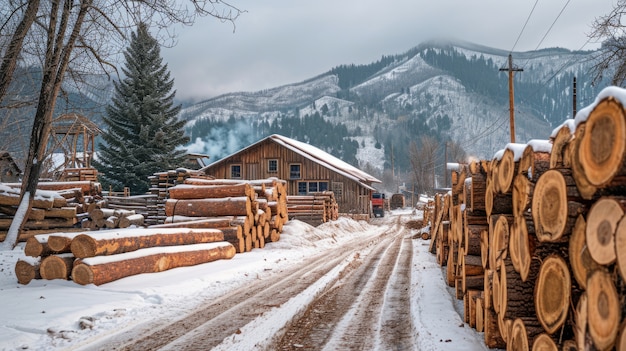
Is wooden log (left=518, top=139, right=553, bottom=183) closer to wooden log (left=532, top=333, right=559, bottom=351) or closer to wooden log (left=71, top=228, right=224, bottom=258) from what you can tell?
wooden log (left=532, top=333, right=559, bottom=351)

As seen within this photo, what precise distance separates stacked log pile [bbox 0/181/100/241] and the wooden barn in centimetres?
1919

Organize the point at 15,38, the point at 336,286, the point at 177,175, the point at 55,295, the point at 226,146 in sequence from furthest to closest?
1. the point at 226,146
2. the point at 177,175
3. the point at 336,286
4. the point at 15,38
5. the point at 55,295

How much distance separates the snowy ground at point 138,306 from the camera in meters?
5.42

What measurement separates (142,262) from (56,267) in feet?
5.16

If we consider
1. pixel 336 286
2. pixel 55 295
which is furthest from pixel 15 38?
pixel 336 286

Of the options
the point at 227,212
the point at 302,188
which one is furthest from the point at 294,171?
the point at 227,212

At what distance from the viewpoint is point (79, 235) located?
8352mm

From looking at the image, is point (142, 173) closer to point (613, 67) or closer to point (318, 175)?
point (318, 175)

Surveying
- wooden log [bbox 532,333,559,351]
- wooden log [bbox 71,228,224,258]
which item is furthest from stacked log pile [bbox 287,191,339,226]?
wooden log [bbox 532,333,559,351]

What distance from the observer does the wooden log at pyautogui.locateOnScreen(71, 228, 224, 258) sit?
326 inches

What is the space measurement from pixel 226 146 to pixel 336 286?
452ft

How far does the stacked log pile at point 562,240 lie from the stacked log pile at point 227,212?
32.6 feet

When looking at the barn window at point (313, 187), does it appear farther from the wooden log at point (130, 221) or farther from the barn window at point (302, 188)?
the wooden log at point (130, 221)

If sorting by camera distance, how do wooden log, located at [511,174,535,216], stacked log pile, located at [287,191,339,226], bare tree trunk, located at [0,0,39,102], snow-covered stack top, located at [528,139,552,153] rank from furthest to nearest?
1. stacked log pile, located at [287,191,339,226]
2. bare tree trunk, located at [0,0,39,102]
3. snow-covered stack top, located at [528,139,552,153]
4. wooden log, located at [511,174,535,216]
